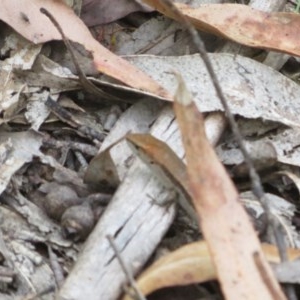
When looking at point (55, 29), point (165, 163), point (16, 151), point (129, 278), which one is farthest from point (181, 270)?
point (55, 29)

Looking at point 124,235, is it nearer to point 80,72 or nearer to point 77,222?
point 77,222

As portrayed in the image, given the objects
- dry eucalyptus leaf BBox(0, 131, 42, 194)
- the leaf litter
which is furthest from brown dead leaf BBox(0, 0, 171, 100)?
dry eucalyptus leaf BBox(0, 131, 42, 194)

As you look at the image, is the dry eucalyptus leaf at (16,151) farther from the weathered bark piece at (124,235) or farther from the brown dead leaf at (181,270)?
the brown dead leaf at (181,270)

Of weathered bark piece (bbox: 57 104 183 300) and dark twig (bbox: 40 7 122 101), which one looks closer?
weathered bark piece (bbox: 57 104 183 300)

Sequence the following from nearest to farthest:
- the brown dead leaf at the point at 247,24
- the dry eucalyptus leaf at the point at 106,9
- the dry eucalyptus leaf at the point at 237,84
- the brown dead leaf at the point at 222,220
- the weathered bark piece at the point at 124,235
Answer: the brown dead leaf at the point at 222,220 → the weathered bark piece at the point at 124,235 → the dry eucalyptus leaf at the point at 237,84 → the brown dead leaf at the point at 247,24 → the dry eucalyptus leaf at the point at 106,9

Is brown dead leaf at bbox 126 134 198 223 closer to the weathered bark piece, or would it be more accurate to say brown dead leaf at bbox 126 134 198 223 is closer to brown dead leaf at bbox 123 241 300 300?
the weathered bark piece

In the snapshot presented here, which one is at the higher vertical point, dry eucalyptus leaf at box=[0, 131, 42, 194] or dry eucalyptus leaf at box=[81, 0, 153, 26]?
dry eucalyptus leaf at box=[81, 0, 153, 26]

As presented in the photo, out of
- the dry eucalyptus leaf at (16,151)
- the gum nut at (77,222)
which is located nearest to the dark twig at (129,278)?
the gum nut at (77,222)
